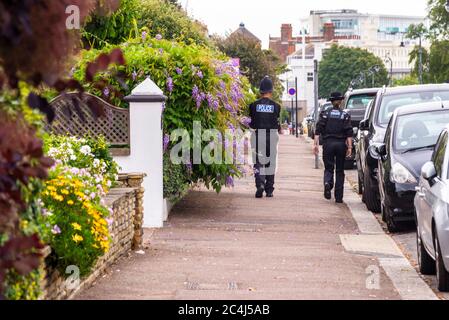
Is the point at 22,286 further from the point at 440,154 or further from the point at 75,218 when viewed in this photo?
the point at 440,154

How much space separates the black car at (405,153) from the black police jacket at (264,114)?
8.88ft

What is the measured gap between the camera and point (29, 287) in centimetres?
685

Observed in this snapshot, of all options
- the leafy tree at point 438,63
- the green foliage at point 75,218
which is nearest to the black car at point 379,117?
the green foliage at point 75,218

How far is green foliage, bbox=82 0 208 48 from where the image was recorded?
2229 cm

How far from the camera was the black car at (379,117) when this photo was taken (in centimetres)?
1853

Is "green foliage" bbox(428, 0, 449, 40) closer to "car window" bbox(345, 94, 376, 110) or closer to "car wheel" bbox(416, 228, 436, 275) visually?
"car window" bbox(345, 94, 376, 110)

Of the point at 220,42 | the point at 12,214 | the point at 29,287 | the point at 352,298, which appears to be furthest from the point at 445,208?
the point at 220,42

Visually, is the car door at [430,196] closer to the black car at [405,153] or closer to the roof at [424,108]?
the black car at [405,153]

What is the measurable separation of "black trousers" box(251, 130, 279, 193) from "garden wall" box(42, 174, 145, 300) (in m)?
6.61

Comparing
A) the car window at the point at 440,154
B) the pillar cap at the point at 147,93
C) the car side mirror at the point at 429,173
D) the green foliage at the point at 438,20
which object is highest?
the green foliage at the point at 438,20

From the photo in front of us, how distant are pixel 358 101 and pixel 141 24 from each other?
572 cm

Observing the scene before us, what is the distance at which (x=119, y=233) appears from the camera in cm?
1165

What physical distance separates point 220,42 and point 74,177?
4396cm

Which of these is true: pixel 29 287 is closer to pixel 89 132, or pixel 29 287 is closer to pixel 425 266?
pixel 425 266
